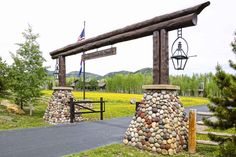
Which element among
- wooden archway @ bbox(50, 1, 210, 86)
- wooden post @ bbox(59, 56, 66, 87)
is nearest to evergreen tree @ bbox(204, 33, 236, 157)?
wooden archway @ bbox(50, 1, 210, 86)

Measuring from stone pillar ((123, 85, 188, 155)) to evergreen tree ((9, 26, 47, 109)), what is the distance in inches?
384

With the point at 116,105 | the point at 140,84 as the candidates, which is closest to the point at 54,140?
the point at 116,105

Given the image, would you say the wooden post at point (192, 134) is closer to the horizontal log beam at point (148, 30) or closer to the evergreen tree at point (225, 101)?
the evergreen tree at point (225, 101)

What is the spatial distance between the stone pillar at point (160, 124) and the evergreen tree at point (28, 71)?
384 inches

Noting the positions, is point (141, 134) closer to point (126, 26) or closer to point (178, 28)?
point (178, 28)

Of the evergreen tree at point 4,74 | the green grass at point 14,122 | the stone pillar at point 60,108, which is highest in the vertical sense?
the evergreen tree at point 4,74

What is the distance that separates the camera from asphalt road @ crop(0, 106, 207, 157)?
326 inches

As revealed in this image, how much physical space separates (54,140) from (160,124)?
395 centimetres

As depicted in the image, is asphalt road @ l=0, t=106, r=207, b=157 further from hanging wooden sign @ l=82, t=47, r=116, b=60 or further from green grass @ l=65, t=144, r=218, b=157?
hanging wooden sign @ l=82, t=47, r=116, b=60

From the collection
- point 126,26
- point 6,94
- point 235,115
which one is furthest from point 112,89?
point 235,115

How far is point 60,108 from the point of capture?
1541 centimetres

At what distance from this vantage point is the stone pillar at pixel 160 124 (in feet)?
28.3

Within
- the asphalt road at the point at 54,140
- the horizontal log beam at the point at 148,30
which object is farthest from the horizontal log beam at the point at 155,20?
the asphalt road at the point at 54,140

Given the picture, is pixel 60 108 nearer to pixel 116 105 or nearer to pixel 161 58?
pixel 161 58
